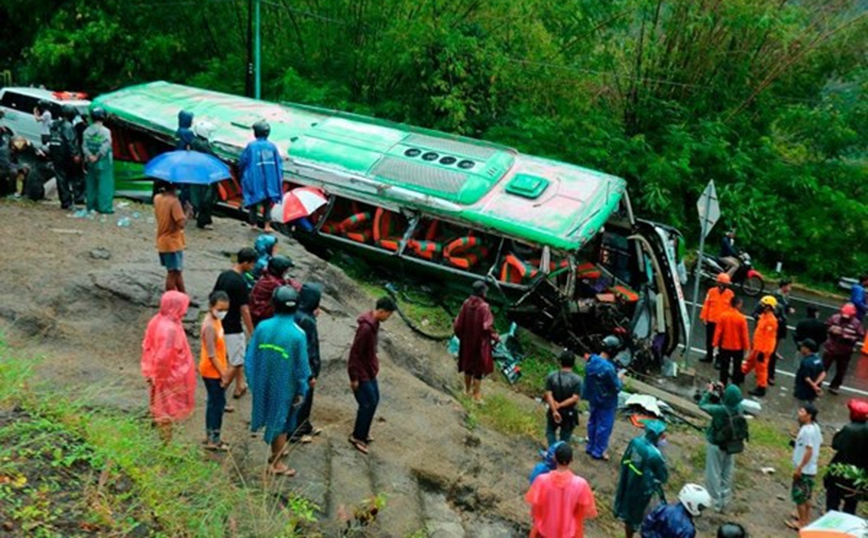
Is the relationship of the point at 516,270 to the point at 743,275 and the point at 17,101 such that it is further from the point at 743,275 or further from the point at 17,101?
the point at 17,101

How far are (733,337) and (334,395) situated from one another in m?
6.13

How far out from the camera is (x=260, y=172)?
37.6 ft

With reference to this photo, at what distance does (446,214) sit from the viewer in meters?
12.0

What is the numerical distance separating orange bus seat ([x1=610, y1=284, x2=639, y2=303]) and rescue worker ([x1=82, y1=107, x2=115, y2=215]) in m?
7.03

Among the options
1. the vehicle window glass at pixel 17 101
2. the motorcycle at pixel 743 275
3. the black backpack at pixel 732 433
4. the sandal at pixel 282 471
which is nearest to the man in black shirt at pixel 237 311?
the sandal at pixel 282 471

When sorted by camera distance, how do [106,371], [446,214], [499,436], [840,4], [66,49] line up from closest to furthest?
[106,371]
[499,436]
[446,214]
[66,49]
[840,4]

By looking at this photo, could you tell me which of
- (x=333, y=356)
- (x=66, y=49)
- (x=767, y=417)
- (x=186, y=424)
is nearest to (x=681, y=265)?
(x=767, y=417)

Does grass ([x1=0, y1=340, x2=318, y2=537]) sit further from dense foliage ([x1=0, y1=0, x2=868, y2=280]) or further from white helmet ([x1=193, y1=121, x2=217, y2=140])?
dense foliage ([x1=0, y1=0, x2=868, y2=280])

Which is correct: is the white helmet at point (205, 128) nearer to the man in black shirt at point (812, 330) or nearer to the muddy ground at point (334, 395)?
the muddy ground at point (334, 395)

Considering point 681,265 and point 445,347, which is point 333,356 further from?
point 681,265

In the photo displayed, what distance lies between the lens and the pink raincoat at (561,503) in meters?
6.34

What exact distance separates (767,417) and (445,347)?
4446mm

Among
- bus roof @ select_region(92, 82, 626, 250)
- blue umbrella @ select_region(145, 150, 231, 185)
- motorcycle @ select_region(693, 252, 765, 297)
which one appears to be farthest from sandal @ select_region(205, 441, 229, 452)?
motorcycle @ select_region(693, 252, 765, 297)

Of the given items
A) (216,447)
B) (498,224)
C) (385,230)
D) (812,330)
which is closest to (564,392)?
(216,447)
